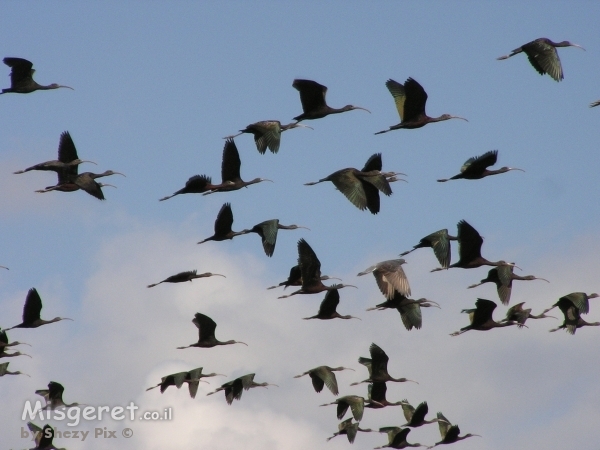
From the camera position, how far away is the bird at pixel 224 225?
37500 mm

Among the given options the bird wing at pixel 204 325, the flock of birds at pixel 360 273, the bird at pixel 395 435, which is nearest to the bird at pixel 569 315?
the flock of birds at pixel 360 273

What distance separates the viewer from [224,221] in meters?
37.6

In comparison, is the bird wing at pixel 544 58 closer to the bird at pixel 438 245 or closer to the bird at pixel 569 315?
the bird at pixel 438 245

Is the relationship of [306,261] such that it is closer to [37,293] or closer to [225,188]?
[225,188]

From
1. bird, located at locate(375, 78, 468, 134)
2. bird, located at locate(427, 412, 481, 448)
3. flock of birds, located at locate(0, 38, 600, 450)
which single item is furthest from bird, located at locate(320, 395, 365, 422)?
bird, located at locate(375, 78, 468, 134)

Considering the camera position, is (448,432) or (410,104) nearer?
(410,104)

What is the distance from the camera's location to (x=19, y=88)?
36438 mm

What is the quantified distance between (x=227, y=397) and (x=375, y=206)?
29.3ft

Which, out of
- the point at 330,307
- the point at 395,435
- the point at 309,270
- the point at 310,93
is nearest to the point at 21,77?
the point at 310,93

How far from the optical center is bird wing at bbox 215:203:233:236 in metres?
37.5

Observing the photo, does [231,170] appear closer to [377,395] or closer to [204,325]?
[204,325]

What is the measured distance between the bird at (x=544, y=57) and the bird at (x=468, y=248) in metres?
4.82

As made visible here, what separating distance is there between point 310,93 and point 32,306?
9487mm

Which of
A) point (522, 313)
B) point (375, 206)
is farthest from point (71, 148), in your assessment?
point (522, 313)
